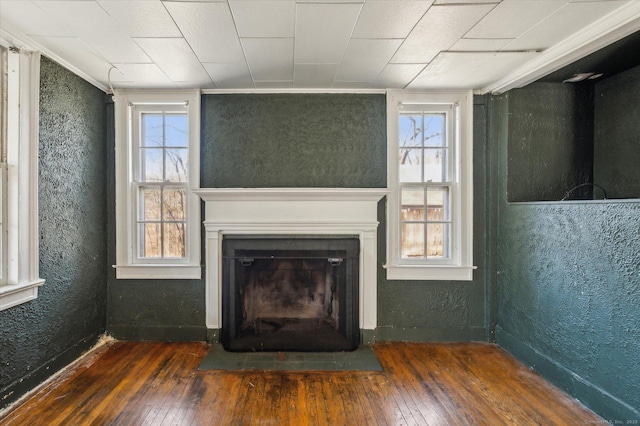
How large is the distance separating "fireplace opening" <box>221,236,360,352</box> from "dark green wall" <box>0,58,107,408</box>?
1.12m

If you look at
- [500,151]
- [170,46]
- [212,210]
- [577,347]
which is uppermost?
[170,46]

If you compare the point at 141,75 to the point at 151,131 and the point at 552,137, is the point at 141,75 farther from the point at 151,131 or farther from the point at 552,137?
the point at 552,137

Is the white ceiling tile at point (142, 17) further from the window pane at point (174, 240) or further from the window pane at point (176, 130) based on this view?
the window pane at point (174, 240)

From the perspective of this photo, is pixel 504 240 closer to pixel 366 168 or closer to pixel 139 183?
pixel 366 168

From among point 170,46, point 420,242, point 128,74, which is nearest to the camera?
point 170,46

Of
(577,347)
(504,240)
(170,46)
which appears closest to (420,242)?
(504,240)

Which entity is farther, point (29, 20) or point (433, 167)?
point (433, 167)

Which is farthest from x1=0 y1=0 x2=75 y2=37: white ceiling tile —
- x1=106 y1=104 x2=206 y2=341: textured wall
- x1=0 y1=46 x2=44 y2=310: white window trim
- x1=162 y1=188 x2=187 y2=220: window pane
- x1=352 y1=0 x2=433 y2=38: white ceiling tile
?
x1=352 y1=0 x2=433 y2=38: white ceiling tile

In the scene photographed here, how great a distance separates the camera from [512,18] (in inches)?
73.4

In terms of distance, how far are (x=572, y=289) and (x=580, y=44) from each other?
1579 millimetres

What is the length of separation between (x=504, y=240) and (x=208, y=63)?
9.37 ft

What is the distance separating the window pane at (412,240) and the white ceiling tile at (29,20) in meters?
2.88

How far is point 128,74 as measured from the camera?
8.56 feet

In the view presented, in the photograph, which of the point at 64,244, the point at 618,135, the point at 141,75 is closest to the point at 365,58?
the point at 141,75
